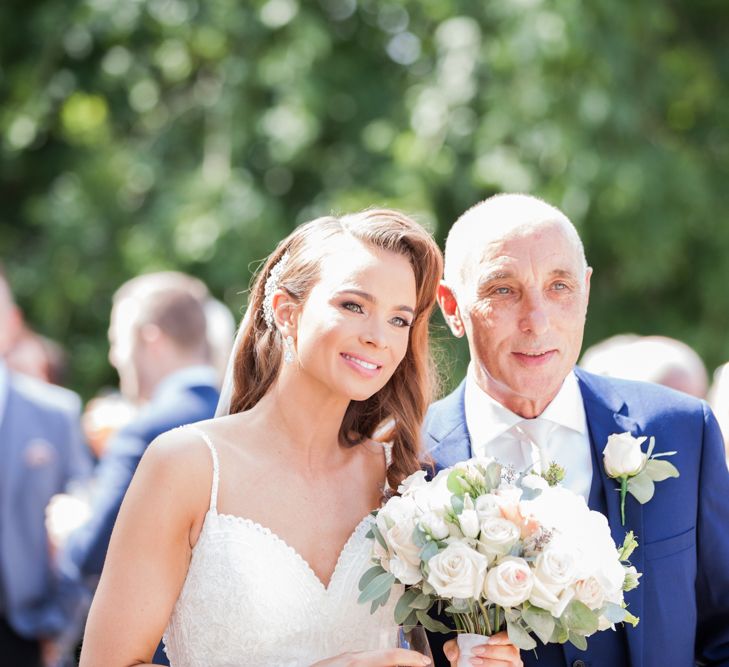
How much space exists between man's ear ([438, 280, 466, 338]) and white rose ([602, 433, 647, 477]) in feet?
2.05

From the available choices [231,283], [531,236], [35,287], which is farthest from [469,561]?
[35,287]

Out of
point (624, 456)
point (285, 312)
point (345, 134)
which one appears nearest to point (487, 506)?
point (624, 456)

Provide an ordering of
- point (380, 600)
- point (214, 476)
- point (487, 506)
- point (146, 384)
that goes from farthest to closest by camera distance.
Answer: point (146, 384), point (214, 476), point (380, 600), point (487, 506)

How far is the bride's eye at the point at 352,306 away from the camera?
3.24 metres

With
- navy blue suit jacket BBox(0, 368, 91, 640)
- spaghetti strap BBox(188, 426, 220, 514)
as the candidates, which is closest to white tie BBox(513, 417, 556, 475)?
spaghetti strap BBox(188, 426, 220, 514)

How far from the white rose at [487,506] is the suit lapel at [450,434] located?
566mm

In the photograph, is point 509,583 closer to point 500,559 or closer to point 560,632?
point 500,559

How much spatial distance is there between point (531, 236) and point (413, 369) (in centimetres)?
53

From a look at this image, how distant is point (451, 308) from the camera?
373 cm

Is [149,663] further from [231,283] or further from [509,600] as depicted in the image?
[231,283]

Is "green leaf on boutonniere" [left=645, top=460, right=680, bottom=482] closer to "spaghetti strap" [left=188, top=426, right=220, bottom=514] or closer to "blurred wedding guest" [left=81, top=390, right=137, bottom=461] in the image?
"spaghetti strap" [left=188, top=426, right=220, bottom=514]

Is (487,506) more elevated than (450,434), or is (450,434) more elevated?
(450,434)

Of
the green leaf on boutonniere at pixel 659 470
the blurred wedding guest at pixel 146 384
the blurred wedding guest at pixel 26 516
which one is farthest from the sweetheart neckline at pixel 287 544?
the blurred wedding guest at pixel 26 516

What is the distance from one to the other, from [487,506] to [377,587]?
35cm
